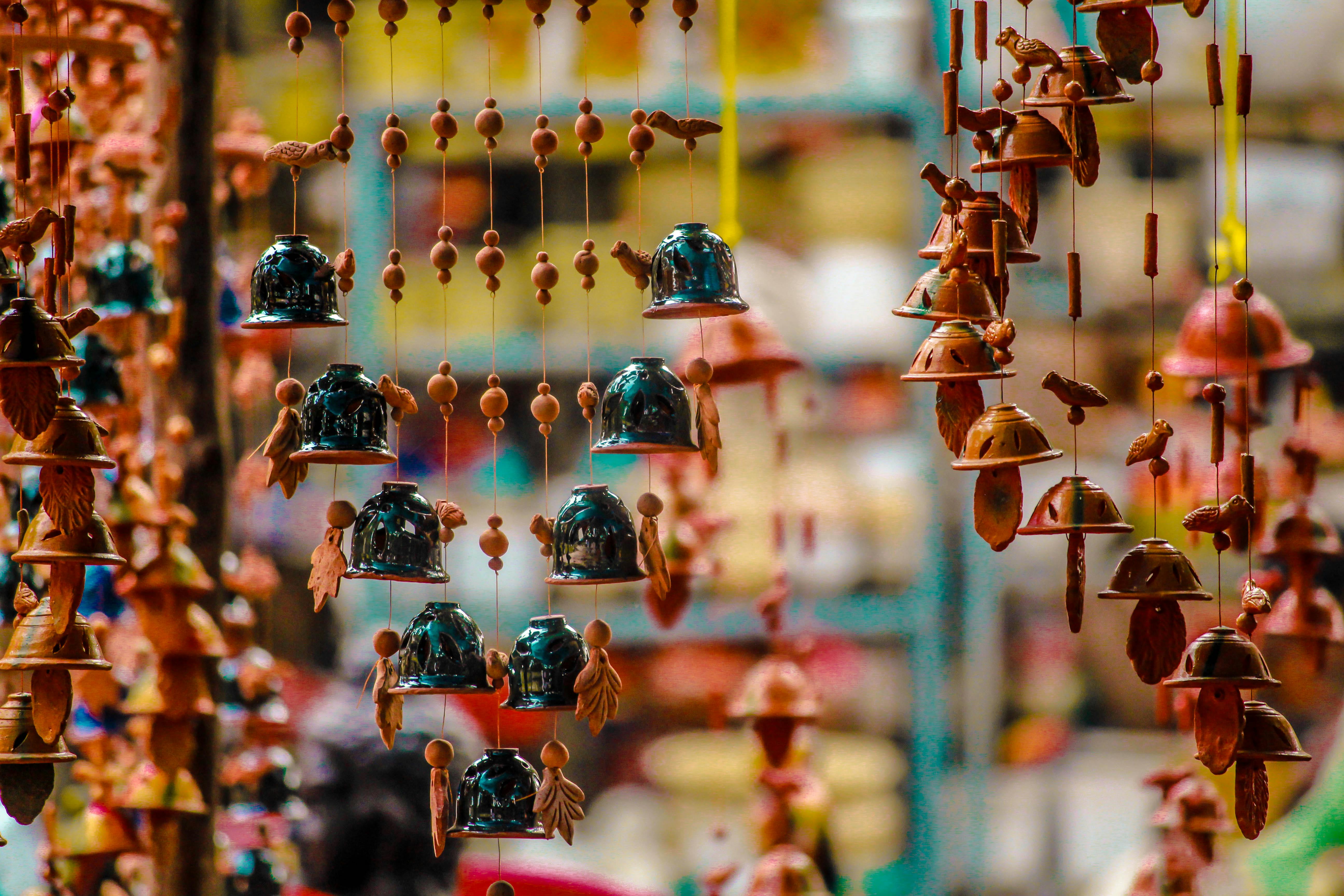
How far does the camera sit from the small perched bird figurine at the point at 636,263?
106 cm

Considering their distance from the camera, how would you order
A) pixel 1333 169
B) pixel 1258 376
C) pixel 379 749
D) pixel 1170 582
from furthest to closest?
pixel 1333 169
pixel 379 749
pixel 1258 376
pixel 1170 582

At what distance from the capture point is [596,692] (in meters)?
1.04

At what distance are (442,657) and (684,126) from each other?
41cm

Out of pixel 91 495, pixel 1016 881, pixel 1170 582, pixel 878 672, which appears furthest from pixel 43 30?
pixel 1016 881

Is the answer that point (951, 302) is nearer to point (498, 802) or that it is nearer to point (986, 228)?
point (986, 228)

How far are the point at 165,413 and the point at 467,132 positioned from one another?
172 centimetres

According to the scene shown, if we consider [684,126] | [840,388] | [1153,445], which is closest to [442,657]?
[684,126]

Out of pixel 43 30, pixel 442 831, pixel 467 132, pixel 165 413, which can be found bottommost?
pixel 442 831

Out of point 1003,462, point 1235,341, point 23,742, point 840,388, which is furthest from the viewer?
point 840,388

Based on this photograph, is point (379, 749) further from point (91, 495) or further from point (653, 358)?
point (653, 358)

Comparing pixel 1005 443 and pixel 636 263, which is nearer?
pixel 1005 443

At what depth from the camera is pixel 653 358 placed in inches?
40.8

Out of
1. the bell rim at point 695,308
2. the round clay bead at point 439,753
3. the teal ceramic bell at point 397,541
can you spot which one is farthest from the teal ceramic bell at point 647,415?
the round clay bead at point 439,753

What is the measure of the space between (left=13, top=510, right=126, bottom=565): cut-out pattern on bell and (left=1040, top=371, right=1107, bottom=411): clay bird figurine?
0.63m
